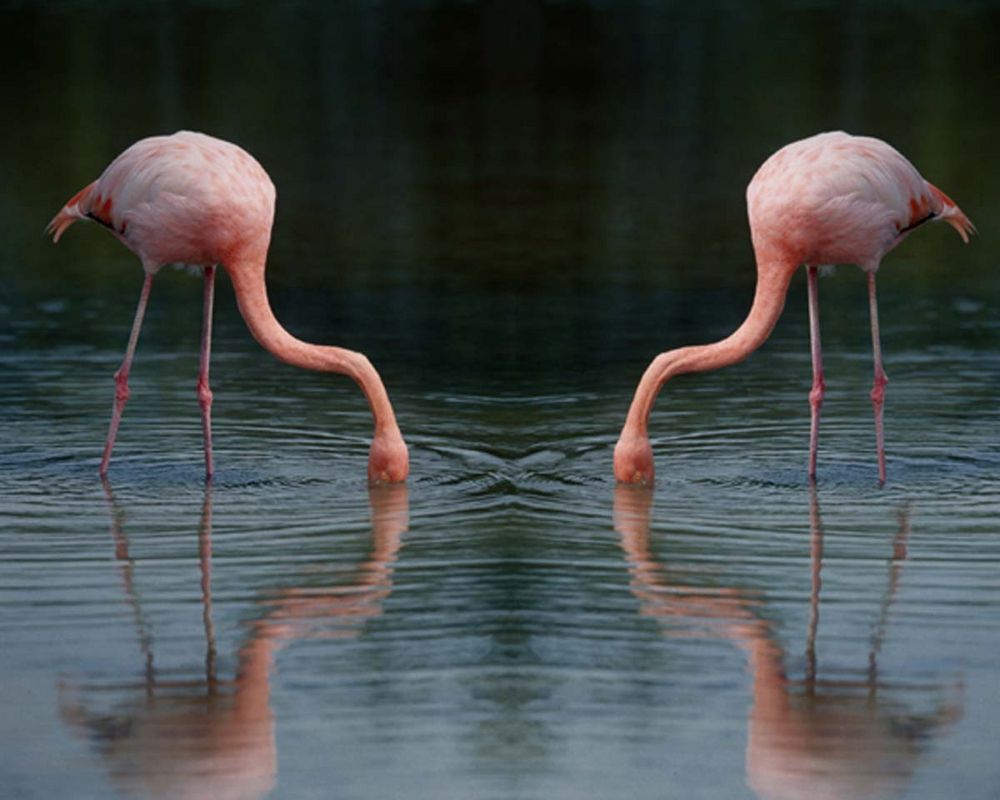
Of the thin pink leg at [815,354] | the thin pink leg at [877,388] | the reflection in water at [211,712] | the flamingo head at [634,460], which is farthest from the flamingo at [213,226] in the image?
the thin pink leg at [877,388]

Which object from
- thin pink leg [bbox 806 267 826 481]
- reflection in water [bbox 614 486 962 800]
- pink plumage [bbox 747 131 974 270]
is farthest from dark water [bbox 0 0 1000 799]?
pink plumage [bbox 747 131 974 270]

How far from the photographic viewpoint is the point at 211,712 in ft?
21.0

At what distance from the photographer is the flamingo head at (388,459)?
958cm

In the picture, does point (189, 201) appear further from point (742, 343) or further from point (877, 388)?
point (877, 388)

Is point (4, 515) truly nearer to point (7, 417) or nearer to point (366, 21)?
point (7, 417)

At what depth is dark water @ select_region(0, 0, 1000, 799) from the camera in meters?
6.16

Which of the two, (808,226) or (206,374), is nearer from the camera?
(808,226)

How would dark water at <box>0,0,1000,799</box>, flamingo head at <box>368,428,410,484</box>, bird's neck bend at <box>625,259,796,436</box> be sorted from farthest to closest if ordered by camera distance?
1. bird's neck bend at <box>625,259,796,436</box>
2. flamingo head at <box>368,428,410,484</box>
3. dark water at <box>0,0,1000,799</box>

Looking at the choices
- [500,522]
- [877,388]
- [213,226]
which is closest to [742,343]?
[877,388]

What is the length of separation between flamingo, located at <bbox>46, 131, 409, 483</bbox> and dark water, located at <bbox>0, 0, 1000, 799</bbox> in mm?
312

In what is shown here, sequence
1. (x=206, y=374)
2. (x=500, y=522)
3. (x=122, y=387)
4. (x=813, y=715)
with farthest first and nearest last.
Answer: (x=206, y=374), (x=122, y=387), (x=500, y=522), (x=813, y=715)

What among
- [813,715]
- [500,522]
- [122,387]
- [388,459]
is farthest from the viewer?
[122,387]

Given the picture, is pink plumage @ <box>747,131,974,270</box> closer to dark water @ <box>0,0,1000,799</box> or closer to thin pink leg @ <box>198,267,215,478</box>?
dark water @ <box>0,0,1000,799</box>

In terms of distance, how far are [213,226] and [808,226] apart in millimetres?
2501
